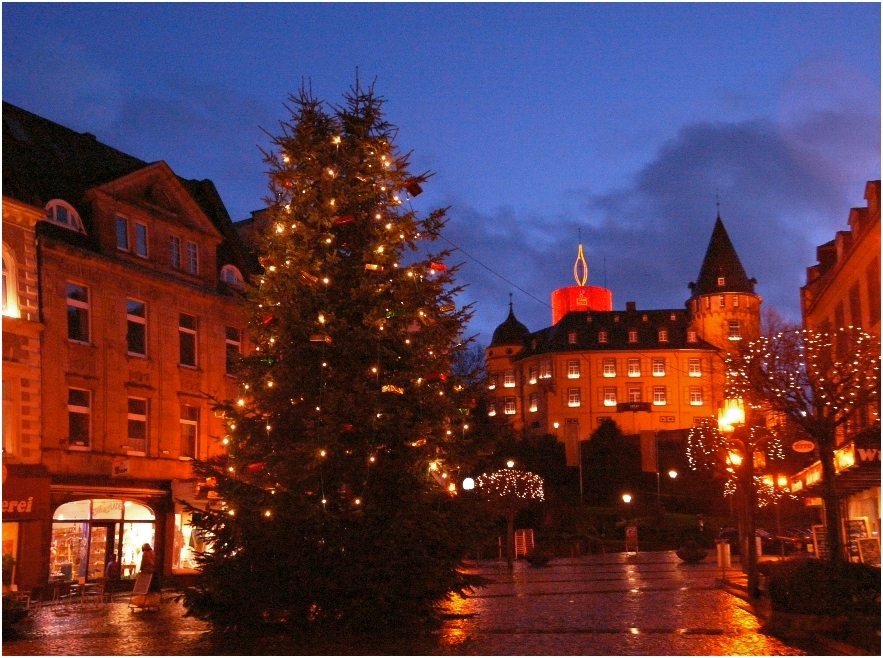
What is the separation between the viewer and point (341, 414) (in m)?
17.5

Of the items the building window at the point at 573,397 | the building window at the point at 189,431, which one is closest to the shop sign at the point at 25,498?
the building window at the point at 189,431

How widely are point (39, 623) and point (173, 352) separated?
15513mm

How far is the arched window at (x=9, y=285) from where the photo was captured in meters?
29.1

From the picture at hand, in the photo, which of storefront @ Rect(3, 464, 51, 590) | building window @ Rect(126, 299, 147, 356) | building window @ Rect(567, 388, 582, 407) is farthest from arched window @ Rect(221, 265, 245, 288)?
building window @ Rect(567, 388, 582, 407)

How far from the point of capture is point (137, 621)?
2062 cm

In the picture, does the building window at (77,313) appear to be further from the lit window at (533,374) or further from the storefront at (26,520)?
the lit window at (533,374)

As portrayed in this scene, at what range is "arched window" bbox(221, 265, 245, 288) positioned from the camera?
1559 inches

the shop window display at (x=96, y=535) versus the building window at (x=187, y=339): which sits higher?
the building window at (x=187, y=339)

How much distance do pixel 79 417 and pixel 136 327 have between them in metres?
3.98

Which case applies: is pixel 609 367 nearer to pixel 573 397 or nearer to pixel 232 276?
pixel 573 397

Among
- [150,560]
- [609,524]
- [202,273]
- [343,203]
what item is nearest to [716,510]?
[609,524]

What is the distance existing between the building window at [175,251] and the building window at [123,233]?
83.3 inches

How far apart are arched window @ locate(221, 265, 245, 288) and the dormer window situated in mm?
7284

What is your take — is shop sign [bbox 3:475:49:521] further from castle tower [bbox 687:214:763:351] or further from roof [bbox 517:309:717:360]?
castle tower [bbox 687:214:763:351]
